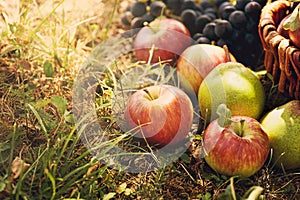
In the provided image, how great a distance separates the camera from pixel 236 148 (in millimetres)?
1625

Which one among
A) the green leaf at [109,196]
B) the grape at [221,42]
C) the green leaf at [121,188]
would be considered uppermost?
the grape at [221,42]

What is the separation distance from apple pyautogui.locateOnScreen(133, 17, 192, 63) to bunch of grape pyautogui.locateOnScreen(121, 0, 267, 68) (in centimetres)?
6

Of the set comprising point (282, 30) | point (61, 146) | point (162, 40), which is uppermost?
point (282, 30)

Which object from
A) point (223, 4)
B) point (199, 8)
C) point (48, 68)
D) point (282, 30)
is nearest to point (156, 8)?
point (199, 8)

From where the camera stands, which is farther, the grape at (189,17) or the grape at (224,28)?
the grape at (189,17)

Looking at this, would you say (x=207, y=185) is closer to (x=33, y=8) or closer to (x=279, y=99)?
(x=279, y=99)

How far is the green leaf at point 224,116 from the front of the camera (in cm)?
164

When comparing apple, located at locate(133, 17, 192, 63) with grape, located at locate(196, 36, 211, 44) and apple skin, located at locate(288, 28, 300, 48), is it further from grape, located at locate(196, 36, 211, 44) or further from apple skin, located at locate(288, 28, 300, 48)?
apple skin, located at locate(288, 28, 300, 48)

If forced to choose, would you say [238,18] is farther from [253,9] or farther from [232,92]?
[232,92]

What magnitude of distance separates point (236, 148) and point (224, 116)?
0.11m

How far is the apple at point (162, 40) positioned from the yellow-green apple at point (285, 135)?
0.62 m

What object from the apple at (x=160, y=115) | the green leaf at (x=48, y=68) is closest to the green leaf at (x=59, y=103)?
the apple at (x=160, y=115)

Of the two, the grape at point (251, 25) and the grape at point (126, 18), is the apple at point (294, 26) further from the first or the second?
the grape at point (126, 18)

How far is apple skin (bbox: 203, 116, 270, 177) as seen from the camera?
5.34 ft
